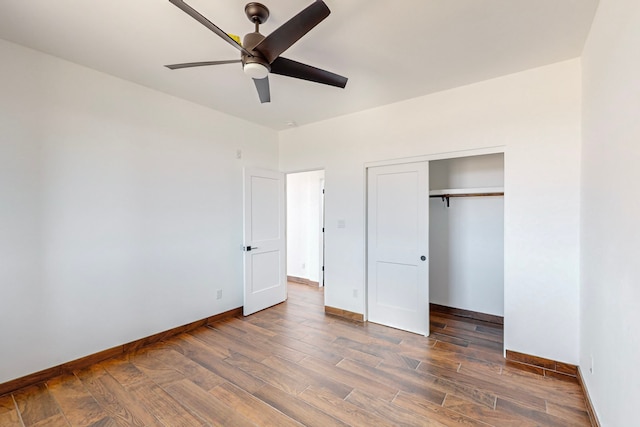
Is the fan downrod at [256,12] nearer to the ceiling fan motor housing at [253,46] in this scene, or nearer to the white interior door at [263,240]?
the ceiling fan motor housing at [253,46]

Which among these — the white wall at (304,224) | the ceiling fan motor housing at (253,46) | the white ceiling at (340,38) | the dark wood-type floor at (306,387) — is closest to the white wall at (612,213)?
the white ceiling at (340,38)

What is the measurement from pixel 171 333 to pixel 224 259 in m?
1.05

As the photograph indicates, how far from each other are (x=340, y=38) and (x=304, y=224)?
12.9 ft

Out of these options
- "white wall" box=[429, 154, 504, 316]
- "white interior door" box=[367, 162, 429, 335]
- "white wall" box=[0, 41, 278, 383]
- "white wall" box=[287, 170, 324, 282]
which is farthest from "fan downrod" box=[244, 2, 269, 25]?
"white wall" box=[287, 170, 324, 282]

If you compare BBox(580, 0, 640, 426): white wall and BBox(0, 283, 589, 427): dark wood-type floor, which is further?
BBox(0, 283, 589, 427): dark wood-type floor

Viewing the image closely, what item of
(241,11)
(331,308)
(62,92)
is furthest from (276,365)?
(62,92)

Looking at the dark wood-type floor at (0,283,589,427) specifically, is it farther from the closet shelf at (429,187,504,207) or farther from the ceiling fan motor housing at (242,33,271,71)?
the ceiling fan motor housing at (242,33,271,71)

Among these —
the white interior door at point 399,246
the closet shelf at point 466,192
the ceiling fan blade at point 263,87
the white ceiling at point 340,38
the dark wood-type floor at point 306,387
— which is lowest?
the dark wood-type floor at point 306,387

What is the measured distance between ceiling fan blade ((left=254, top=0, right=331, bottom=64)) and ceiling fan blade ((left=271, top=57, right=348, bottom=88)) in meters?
0.16

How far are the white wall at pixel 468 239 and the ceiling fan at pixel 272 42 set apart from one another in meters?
2.53

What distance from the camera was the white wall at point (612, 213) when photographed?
125cm

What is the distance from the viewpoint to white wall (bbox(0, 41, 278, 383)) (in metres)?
2.29

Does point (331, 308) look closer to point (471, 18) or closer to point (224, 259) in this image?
point (224, 259)

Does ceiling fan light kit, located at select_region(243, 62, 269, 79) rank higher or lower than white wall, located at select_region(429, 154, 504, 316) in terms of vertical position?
higher
